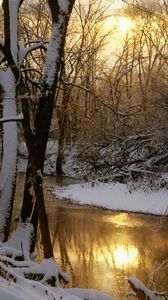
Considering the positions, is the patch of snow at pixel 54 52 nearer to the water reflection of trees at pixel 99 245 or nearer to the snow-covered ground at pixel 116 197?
the water reflection of trees at pixel 99 245

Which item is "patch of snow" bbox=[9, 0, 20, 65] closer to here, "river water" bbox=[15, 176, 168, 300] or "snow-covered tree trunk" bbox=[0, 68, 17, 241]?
"snow-covered tree trunk" bbox=[0, 68, 17, 241]

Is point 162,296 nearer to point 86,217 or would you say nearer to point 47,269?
point 47,269

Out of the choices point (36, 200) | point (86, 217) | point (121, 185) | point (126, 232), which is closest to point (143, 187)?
point (121, 185)

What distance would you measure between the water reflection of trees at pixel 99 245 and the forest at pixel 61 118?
1136 millimetres

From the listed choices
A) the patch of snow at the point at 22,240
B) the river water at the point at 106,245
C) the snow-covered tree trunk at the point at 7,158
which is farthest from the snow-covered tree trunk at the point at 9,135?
the river water at the point at 106,245

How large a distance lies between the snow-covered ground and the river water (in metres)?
0.77

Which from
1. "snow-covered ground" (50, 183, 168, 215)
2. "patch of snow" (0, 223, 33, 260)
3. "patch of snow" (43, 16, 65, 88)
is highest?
"patch of snow" (43, 16, 65, 88)

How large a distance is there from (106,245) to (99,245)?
0.17 metres

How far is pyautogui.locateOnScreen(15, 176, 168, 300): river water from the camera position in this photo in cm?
1036

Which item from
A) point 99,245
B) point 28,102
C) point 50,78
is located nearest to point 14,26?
point 50,78

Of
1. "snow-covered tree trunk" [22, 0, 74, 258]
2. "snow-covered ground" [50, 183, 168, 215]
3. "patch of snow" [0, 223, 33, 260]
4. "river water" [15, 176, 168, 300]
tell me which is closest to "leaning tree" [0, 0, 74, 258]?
"snow-covered tree trunk" [22, 0, 74, 258]

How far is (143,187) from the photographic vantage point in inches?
837

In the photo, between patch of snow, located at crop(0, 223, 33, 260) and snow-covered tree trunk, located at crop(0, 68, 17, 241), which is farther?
snow-covered tree trunk, located at crop(0, 68, 17, 241)

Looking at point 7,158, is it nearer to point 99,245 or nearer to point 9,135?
point 9,135
